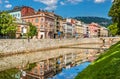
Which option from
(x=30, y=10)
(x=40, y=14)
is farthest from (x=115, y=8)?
(x=30, y=10)

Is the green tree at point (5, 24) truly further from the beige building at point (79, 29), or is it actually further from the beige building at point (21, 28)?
the beige building at point (79, 29)

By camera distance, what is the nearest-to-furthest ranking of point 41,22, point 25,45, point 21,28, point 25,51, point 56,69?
1. point 56,69
2. point 25,51
3. point 25,45
4. point 21,28
5. point 41,22

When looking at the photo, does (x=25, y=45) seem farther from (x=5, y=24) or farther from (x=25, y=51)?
(x=5, y=24)

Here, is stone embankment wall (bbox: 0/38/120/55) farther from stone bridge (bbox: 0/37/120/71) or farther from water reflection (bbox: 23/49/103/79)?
water reflection (bbox: 23/49/103/79)

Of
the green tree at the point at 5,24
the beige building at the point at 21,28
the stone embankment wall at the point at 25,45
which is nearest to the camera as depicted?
the stone embankment wall at the point at 25,45

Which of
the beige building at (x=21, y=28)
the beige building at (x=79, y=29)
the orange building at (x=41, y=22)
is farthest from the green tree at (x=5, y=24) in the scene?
the beige building at (x=79, y=29)

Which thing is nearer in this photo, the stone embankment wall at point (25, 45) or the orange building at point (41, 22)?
the stone embankment wall at point (25, 45)

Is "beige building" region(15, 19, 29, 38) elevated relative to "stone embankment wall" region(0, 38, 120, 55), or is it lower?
elevated

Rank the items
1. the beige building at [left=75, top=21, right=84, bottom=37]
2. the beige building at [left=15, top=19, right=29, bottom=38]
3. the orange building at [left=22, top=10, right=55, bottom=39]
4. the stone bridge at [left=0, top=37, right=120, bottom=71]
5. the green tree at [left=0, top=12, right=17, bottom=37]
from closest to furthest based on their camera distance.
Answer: the stone bridge at [left=0, top=37, right=120, bottom=71], the green tree at [left=0, top=12, right=17, bottom=37], the beige building at [left=15, top=19, right=29, bottom=38], the orange building at [left=22, top=10, right=55, bottom=39], the beige building at [left=75, top=21, right=84, bottom=37]

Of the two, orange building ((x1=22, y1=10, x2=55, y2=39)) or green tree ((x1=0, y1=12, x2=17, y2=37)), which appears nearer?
green tree ((x1=0, y1=12, x2=17, y2=37))

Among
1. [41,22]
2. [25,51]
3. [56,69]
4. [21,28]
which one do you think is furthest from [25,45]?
[41,22]

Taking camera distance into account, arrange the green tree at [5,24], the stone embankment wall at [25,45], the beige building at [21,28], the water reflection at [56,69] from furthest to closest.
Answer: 1. the beige building at [21,28]
2. the green tree at [5,24]
3. the stone embankment wall at [25,45]
4. the water reflection at [56,69]

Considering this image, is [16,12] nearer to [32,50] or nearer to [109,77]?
[32,50]

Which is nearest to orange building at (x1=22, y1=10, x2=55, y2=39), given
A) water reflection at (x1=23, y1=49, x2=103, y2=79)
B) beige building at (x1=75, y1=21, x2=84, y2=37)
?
beige building at (x1=75, y1=21, x2=84, y2=37)
